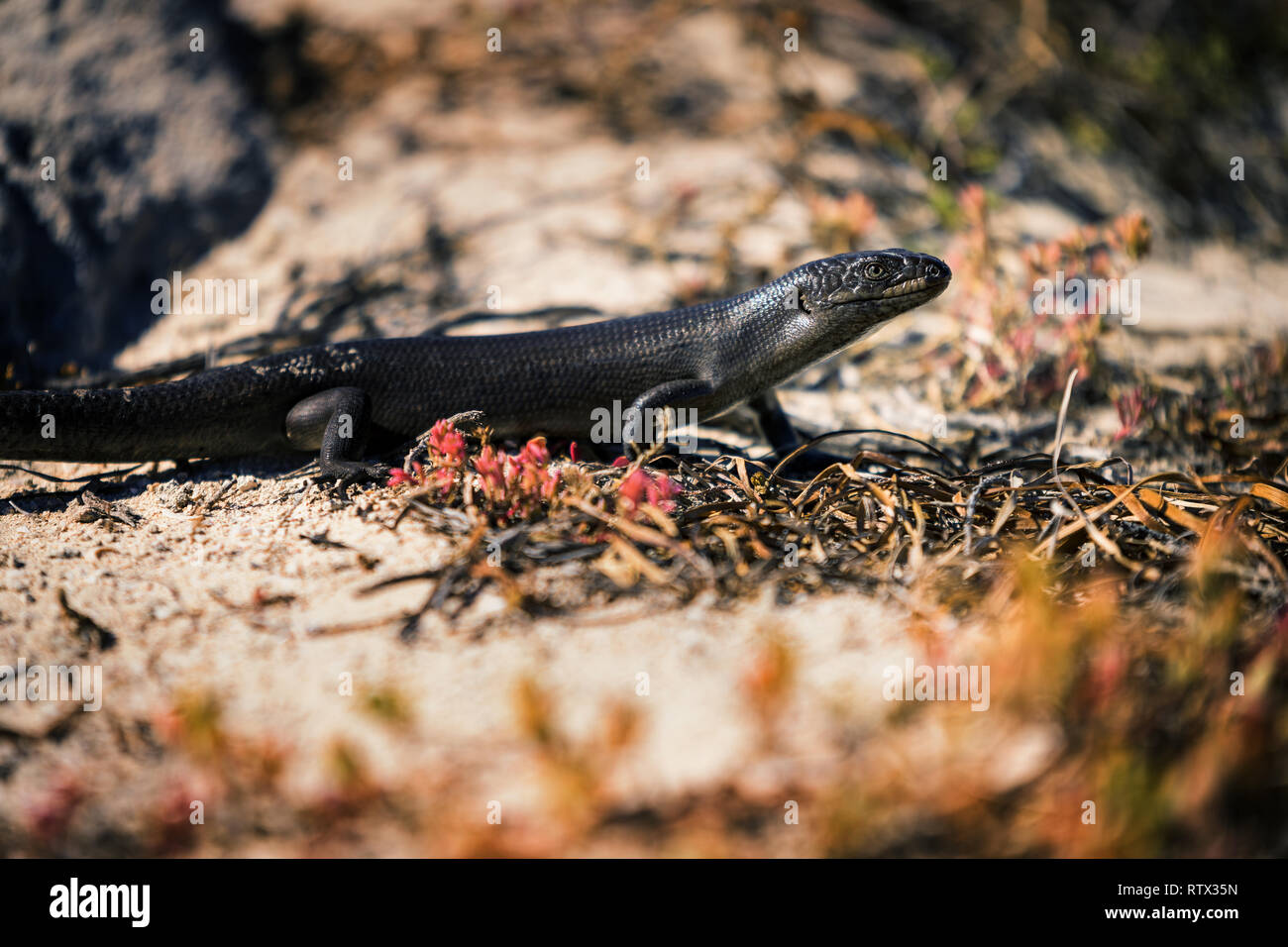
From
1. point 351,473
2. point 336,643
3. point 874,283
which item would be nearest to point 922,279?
point 874,283

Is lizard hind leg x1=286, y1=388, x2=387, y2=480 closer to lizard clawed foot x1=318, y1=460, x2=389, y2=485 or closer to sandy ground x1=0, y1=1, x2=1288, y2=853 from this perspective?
lizard clawed foot x1=318, y1=460, x2=389, y2=485

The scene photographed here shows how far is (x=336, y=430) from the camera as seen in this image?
4.39 m

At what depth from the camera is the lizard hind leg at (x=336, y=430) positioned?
4293mm

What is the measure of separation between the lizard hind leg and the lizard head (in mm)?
2271

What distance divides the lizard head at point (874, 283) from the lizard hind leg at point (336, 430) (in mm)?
2271

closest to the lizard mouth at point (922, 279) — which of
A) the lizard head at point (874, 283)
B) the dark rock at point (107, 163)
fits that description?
the lizard head at point (874, 283)

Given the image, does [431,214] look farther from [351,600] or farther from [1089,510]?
[1089,510]

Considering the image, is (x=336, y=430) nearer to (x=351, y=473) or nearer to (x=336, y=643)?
(x=351, y=473)

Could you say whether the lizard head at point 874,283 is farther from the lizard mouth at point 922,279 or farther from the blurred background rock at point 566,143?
the blurred background rock at point 566,143

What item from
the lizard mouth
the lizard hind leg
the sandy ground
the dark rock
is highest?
the dark rock

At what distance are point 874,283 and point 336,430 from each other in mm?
2682

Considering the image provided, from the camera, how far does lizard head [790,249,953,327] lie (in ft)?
14.8

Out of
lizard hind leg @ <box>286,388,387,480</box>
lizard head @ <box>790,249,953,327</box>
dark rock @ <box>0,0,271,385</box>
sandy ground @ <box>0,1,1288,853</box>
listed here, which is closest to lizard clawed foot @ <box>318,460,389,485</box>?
lizard hind leg @ <box>286,388,387,480</box>

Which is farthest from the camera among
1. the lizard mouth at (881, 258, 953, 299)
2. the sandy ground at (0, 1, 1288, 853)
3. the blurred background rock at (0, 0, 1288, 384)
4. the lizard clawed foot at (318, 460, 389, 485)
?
the blurred background rock at (0, 0, 1288, 384)
